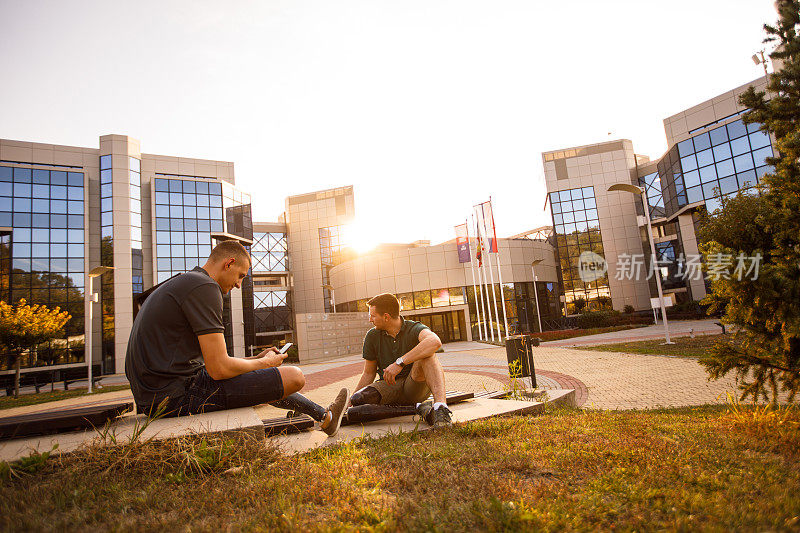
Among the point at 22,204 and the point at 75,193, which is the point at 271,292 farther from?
the point at 22,204

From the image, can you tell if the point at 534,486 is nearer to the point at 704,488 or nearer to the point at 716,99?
the point at 704,488

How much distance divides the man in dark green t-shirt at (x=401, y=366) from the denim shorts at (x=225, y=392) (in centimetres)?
111

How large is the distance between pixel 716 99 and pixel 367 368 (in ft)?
131

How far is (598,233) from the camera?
4484 cm

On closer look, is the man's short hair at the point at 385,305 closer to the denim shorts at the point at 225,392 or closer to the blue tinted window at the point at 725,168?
the denim shorts at the point at 225,392

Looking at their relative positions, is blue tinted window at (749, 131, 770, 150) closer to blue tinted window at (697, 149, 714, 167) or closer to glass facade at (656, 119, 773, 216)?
glass facade at (656, 119, 773, 216)

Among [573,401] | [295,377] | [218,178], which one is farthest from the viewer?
[218,178]

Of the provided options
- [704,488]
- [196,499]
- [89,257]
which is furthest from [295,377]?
[89,257]

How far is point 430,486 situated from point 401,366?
1.84 m

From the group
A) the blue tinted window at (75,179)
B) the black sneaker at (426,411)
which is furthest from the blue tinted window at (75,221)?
the black sneaker at (426,411)

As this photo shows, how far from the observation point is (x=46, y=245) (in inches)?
1232

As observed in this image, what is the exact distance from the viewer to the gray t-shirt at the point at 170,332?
10.2 ft

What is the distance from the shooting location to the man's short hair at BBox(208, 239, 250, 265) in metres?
3.53

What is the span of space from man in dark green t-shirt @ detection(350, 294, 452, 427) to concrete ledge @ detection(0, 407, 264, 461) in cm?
142
